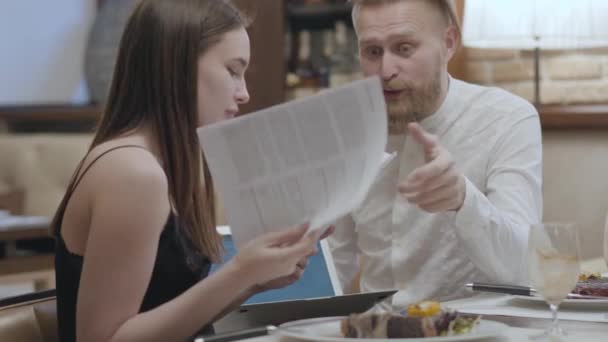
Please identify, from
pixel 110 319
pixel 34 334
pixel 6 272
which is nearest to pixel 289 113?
pixel 110 319

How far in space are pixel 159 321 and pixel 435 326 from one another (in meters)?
0.34

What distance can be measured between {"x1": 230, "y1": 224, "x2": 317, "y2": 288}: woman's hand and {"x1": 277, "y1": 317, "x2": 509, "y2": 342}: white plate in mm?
69

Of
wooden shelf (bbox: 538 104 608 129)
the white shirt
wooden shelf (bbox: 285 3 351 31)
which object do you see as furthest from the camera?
wooden shelf (bbox: 285 3 351 31)

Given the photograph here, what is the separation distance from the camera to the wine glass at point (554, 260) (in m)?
1.06

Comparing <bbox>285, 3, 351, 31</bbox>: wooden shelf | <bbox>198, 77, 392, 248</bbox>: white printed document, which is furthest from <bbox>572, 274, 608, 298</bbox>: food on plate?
<bbox>285, 3, 351, 31</bbox>: wooden shelf

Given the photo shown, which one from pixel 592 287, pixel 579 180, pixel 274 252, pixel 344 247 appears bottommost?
pixel 579 180

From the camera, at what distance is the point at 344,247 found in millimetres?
1843

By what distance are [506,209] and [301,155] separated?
637mm

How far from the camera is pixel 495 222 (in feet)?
4.68

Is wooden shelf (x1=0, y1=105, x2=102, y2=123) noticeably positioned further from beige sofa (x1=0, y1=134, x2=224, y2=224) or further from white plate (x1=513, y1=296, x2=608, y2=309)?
white plate (x1=513, y1=296, x2=608, y2=309)

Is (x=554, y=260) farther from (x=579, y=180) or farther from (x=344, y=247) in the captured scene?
(x=579, y=180)

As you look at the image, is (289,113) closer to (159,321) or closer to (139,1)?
(159,321)

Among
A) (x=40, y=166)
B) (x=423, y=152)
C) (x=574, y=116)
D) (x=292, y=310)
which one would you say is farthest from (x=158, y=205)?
(x=40, y=166)

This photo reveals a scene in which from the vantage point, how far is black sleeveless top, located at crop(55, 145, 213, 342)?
1219 mm
